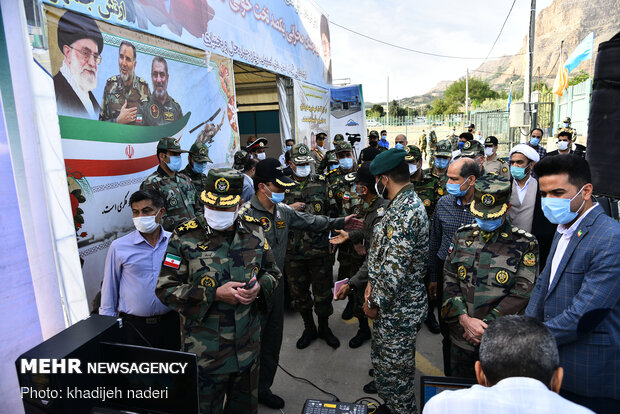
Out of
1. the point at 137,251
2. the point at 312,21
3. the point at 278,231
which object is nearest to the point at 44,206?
the point at 137,251

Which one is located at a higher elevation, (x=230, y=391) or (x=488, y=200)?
(x=488, y=200)

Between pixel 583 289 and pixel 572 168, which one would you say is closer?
pixel 583 289

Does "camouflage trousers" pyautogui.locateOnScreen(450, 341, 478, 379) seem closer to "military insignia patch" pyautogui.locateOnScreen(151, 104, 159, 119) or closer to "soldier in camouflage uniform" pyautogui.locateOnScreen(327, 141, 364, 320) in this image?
"soldier in camouflage uniform" pyautogui.locateOnScreen(327, 141, 364, 320)

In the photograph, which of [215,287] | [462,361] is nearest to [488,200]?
[462,361]

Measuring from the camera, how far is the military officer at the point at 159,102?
16.1 ft

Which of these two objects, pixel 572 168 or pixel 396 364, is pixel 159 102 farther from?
pixel 572 168

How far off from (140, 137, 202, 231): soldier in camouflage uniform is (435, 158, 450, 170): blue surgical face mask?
3.49 m

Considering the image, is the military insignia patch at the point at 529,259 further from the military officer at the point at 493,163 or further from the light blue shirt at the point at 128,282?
the military officer at the point at 493,163

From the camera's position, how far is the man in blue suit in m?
1.74

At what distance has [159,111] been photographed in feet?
16.8

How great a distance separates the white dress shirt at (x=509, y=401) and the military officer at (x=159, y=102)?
4.82 meters

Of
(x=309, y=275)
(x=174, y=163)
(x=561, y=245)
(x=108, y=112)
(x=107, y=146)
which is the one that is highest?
(x=108, y=112)

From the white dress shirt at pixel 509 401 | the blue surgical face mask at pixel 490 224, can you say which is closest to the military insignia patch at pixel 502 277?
the blue surgical face mask at pixel 490 224

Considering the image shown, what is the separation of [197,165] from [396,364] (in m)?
3.83
